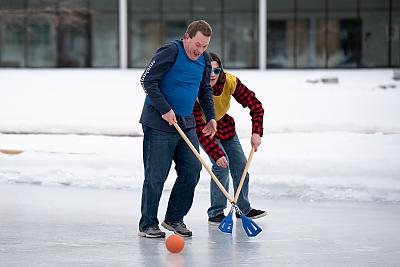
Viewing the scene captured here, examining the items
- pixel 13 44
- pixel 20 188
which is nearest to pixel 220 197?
pixel 20 188

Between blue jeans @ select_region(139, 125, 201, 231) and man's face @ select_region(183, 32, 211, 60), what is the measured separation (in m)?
0.67

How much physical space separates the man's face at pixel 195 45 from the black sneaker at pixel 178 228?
4.82ft

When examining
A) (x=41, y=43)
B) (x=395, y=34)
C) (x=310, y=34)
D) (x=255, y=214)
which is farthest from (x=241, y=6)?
(x=255, y=214)

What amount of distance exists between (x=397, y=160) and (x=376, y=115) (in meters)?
9.86

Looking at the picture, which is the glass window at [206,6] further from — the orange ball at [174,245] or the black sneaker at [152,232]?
the orange ball at [174,245]

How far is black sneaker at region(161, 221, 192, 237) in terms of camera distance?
8.59 meters

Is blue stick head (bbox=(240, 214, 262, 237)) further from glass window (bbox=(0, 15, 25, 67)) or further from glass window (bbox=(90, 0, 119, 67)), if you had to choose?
glass window (bbox=(0, 15, 25, 67))

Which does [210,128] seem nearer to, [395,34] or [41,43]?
[395,34]

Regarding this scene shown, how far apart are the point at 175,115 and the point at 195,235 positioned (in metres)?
1.09

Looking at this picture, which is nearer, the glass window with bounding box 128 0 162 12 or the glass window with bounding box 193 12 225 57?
the glass window with bounding box 193 12 225 57

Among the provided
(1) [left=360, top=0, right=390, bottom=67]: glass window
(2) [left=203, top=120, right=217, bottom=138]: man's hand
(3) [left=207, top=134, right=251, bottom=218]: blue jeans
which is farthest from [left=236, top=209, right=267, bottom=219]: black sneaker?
(1) [left=360, top=0, right=390, bottom=67]: glass window

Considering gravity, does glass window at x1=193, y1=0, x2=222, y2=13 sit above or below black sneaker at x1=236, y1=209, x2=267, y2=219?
above

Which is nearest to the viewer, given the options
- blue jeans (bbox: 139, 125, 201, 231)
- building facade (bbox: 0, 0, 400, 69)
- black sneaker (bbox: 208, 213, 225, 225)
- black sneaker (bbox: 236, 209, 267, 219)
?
blue jeans (bbox: 139, 125, 201, 231)

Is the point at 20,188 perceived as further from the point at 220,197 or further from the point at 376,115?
the point at 376,115
